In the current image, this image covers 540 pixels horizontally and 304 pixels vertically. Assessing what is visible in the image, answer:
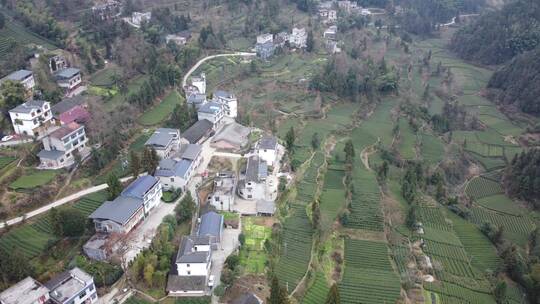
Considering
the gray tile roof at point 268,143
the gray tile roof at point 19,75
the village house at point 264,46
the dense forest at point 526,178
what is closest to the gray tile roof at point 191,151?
the gray tile roof at point 268,143

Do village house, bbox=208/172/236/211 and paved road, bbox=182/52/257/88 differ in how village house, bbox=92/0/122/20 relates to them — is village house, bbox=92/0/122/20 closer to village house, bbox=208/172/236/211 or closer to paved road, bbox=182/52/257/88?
paved road, bbox=182/52/257/88

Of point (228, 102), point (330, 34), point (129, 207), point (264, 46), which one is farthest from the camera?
point (330, 34)

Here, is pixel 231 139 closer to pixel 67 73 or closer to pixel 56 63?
pixel 67 73

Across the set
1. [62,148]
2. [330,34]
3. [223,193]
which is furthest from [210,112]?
[330,34]

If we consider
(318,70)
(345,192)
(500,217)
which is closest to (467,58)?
(318,70)

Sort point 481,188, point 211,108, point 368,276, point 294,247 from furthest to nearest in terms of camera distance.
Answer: point 481,188, point 211,108, point 294,247, point 368,276

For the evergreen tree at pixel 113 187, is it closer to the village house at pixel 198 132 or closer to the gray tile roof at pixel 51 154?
the gray tile roof at pixel 51 154
